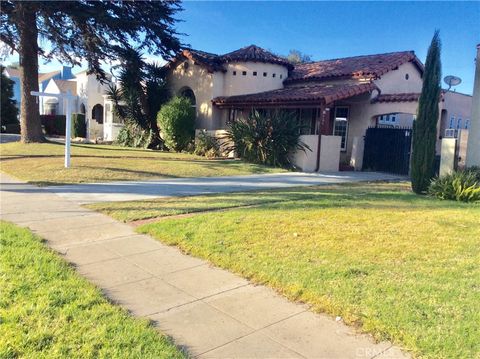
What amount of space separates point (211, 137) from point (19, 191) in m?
11.5

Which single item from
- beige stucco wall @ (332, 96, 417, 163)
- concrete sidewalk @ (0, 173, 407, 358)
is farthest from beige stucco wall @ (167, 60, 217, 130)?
concrete sidewalk @ (0, 173, 407, 358)

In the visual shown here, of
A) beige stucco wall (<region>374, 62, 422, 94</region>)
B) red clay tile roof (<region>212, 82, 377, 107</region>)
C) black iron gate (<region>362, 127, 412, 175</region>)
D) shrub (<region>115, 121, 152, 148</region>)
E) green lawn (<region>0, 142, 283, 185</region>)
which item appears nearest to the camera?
green lawn (<region>0, 142, 283, 185</region>)

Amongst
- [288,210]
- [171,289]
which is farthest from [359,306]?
[288,210]

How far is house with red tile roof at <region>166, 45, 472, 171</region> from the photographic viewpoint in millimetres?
16875

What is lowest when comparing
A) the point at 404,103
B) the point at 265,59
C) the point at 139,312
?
the point at 139,312

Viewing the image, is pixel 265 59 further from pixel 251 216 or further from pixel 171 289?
pixel 171 289

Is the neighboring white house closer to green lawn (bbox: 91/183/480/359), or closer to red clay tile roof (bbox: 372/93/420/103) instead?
red clay tile roof (bbox: 372/93/420/103)

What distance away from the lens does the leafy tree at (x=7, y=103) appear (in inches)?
1453

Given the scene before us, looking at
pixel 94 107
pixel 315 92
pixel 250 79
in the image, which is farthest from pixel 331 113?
pixel 94 107

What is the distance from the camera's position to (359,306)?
3.83 m

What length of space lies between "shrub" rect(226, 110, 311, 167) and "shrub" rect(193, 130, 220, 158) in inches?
79.1

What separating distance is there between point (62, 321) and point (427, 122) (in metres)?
10.5

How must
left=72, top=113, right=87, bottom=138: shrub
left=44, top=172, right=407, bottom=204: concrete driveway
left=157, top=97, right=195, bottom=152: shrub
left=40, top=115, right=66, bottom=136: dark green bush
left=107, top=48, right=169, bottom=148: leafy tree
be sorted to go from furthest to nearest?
1. left=40, top=115, right=66, bottom=136: dark green bush
2. left=72, top=113, right=87, bottom=138: shrub
3. left=107, top=48, right=169, bottom=148: leafy tree
4. left=157, top=97, right=195, bottom=152: shrub
5. left=44, top=172, right=407, bottom=204: concrete driveway

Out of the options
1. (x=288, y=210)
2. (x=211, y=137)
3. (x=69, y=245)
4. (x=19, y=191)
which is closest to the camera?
(x=69, y=245)
